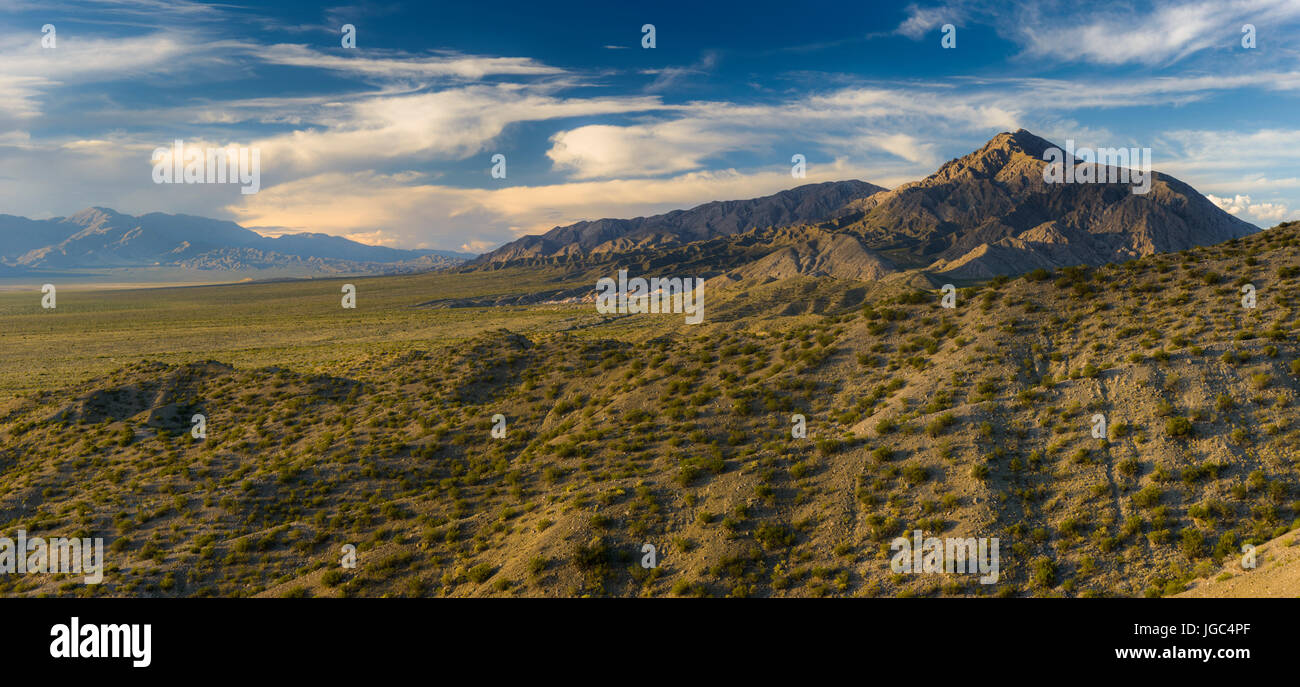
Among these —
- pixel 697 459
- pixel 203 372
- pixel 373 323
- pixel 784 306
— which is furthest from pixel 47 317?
pixel 697 459

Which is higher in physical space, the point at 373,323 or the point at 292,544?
the point at 373,323

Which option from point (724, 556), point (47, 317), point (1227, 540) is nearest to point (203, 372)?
point (724, 556)

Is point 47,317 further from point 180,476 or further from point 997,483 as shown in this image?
point 997,483

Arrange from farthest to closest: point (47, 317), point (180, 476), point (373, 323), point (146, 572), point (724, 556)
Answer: point (47, 317)
point (373, 323)
point (180, 476)
point (146, 572)
point (724, 556)

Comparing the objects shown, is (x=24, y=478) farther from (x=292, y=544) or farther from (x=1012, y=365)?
(x=1012, y=365)

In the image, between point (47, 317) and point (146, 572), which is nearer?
point (146, 572)

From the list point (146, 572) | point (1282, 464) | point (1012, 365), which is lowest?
point (146, 572)
